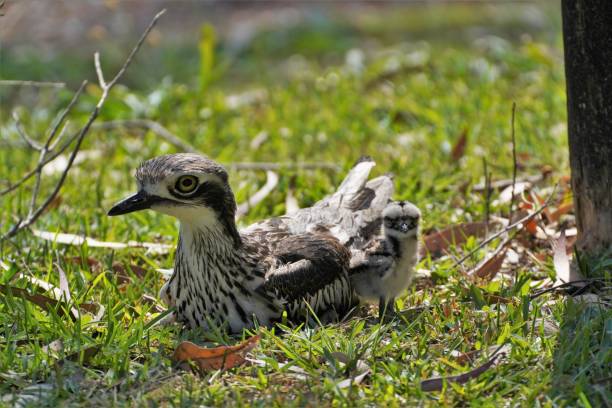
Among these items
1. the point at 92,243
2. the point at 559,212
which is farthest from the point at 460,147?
the point at 92,243

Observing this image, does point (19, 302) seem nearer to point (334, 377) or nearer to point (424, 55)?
point (334, 377)

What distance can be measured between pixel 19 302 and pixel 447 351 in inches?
79.2

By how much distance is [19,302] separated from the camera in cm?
473

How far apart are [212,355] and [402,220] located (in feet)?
4.27

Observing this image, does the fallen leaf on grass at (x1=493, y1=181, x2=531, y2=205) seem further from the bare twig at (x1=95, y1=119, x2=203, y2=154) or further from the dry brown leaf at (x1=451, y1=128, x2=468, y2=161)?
the bare twig at (x1=95, y1=119, x2=203, y2=154)

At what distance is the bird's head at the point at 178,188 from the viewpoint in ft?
14.9

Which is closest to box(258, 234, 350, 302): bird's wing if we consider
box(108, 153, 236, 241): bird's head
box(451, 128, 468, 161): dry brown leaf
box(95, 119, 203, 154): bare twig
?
box(108, 153, 236, 241): bird's head

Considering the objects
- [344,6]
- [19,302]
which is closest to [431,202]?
[19,302]

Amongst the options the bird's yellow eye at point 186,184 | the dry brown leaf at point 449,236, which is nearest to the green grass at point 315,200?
the dry brown leaf at point 449,236

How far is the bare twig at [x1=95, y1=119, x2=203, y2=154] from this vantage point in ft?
24.9

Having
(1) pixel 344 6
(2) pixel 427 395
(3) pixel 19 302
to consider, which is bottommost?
(2) pixel 427 395

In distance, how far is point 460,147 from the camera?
7.07 m

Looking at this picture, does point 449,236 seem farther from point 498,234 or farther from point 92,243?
point 92,243

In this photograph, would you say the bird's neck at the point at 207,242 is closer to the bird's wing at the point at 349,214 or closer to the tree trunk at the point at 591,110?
the bird's wing at the point at 349,214
